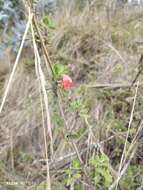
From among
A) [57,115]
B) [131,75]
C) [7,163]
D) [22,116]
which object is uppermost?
[57,115]

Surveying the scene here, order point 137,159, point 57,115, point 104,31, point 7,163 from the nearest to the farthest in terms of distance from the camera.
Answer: point 57,115 < point 137,159 < point 7,163 < point 104,31

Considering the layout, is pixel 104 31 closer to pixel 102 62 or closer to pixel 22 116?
pixel 102 62

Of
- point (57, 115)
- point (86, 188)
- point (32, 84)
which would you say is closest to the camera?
point (57, 115)

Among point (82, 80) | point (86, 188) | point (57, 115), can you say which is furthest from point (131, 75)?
point (57, 115)

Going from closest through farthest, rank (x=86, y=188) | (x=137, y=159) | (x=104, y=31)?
(x=86, y=188)
(x=137, y=159)
(x=104, y=31)

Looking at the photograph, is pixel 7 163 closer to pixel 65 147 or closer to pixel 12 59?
pixel 65 147

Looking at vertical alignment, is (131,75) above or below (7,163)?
above

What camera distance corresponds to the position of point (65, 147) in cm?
195

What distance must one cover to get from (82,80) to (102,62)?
146 mm

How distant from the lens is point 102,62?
93.7 inches

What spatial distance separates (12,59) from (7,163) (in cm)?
79

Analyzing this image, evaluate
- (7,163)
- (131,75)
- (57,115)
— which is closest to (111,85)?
(131,75)

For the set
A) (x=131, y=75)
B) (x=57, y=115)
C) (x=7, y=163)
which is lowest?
(x=7, y=163)

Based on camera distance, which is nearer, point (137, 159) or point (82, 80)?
point (137, 159)
